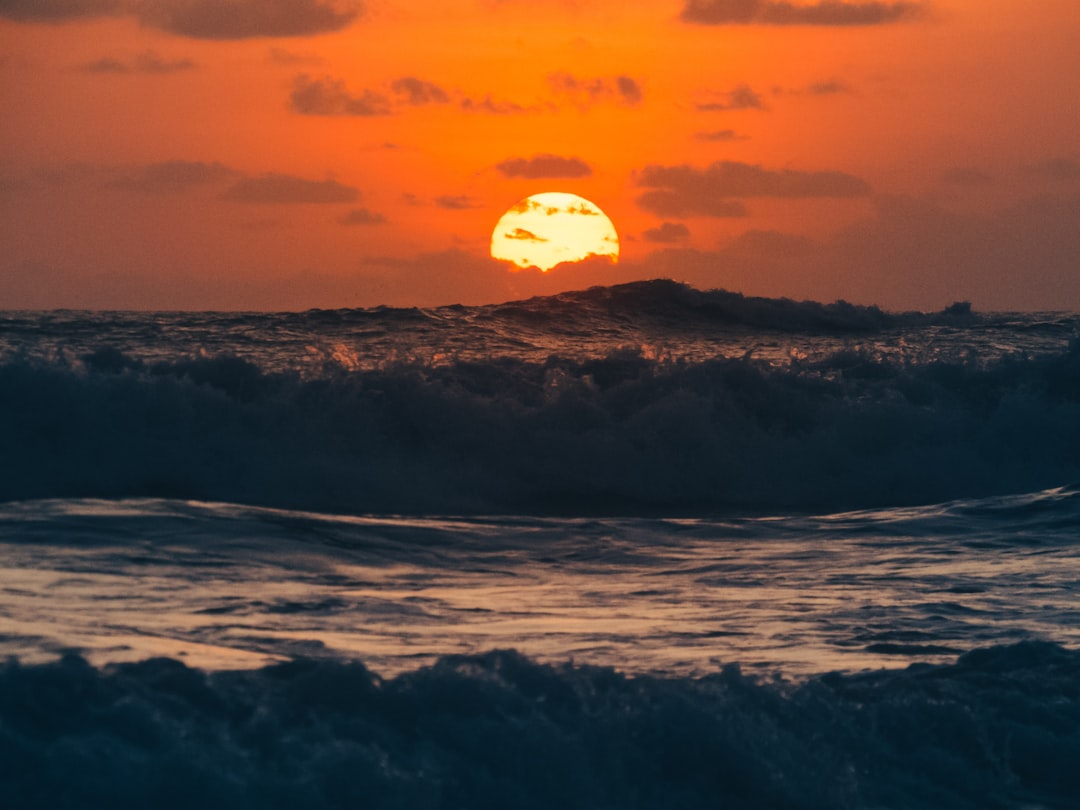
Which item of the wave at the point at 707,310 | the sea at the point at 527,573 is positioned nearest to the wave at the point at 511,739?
the sea at the point at 527,573

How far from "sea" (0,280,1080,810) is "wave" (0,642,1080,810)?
17mm

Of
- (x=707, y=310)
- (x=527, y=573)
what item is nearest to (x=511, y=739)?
(x=527, y=573)

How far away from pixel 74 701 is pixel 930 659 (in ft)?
14.6

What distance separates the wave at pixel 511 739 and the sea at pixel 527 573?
17 mm

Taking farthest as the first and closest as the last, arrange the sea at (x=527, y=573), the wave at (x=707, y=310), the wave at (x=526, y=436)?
the wave at (x=707, y=310) → the wave at (x=526, y=436) → the sea at (x=527, y=573)

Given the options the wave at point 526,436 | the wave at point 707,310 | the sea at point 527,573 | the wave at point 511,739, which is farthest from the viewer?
the wave at point 707,310

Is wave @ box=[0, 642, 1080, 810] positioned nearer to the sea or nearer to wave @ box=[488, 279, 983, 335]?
the sea

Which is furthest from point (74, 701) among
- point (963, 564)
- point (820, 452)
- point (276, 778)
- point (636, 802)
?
point (820, 452)

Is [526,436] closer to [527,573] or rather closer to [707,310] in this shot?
[527,573]

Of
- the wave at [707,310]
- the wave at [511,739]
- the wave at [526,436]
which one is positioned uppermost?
the wave at [707,310]

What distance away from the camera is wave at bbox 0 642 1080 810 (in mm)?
5121

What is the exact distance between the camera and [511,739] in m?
5.61

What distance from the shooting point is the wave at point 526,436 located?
15.7 m

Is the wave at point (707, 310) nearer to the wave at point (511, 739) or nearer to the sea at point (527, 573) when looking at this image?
the sea at point (527, 573)
